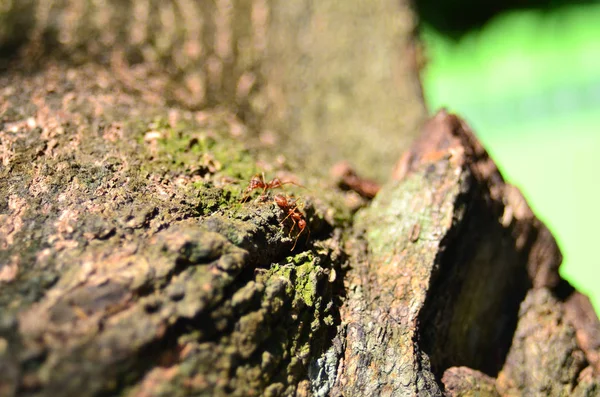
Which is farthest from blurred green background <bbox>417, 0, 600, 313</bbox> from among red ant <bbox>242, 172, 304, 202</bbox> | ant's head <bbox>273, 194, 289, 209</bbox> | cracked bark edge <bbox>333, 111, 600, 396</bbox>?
ant's head <bbox>273, 194, 289, 209</bbox>

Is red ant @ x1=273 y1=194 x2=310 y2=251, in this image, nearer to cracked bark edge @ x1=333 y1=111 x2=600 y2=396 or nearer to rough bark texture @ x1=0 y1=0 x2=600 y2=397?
rough bark texture @ x1=0 y1=0 x2=600 y2=397

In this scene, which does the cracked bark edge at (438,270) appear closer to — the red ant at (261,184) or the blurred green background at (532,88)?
the red ant at (261,184)

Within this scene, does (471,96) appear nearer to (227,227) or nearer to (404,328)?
(404,328)

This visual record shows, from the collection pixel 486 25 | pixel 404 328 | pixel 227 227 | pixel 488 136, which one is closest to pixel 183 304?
pixel 227 227

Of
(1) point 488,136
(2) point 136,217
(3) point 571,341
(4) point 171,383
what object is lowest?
(4) point 171,383

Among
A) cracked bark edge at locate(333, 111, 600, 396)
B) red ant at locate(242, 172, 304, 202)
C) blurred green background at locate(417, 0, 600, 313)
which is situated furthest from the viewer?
blurred green background at locate(417, 0, 600, 313)
